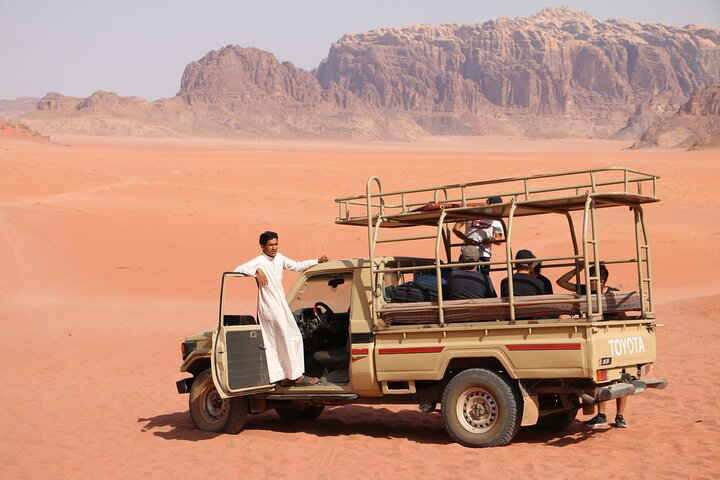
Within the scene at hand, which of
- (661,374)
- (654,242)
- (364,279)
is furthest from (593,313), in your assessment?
(654,242)

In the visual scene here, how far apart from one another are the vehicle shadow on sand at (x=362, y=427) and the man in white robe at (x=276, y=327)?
0.87 meters

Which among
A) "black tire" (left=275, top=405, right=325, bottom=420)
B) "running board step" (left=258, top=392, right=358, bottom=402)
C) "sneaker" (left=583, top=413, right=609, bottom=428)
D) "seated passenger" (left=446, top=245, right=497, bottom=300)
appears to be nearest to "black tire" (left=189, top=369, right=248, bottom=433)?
"running board step" (left=258, top=392, right=358, bottom=402)

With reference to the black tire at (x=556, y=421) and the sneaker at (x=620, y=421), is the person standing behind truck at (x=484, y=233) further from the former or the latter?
the sneaker at (x=620, y=421)

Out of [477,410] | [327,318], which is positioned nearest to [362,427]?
[327,318]

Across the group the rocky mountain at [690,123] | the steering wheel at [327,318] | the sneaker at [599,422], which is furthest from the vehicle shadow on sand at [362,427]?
the rocky mountain at [690,123]

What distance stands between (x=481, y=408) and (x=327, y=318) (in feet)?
6.86

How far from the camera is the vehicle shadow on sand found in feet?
31.7

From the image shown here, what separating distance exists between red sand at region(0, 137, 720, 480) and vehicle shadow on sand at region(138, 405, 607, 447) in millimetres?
40

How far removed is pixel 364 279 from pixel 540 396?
2.08 metres

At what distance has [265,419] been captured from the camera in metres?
11.6

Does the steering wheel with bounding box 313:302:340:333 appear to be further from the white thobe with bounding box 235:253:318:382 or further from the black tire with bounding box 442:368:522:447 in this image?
the black tire with bounding box 442:368:522:447

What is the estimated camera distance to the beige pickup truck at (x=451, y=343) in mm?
8547

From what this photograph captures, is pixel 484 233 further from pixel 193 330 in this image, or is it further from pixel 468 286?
pixel 193 330

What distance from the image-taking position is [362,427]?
35.3 feet
